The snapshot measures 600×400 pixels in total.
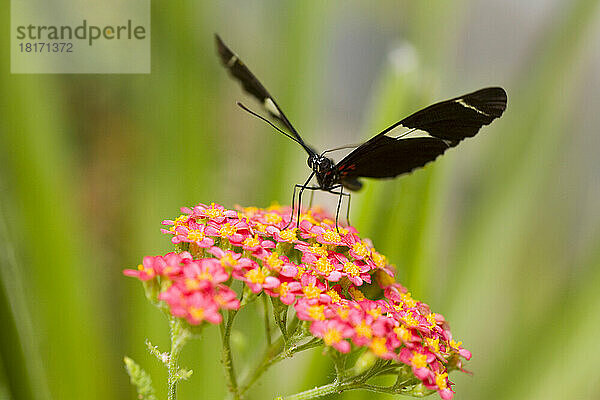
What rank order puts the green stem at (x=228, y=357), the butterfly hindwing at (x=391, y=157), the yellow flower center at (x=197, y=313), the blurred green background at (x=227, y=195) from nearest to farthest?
the yellow flower center at (x=197, y=313)
the green stem at (x=228, y=357)
the butterfly hindwing at (x=391, y=157)
the blurred green background at (x=227, y=195)

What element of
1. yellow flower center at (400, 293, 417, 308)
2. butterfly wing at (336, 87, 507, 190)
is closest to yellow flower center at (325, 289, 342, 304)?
yellow flower center at (400, 293, 417, 308)

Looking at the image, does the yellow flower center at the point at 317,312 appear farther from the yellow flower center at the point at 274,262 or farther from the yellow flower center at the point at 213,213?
the yellow flower center at the point at 213,213

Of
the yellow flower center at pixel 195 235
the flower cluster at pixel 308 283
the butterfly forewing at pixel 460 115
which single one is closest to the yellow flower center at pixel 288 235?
the flower cluster at pixel 308 283

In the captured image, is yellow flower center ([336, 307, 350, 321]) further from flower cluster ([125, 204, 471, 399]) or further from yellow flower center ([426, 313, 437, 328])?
yellow flower center ([426, 313, 437, 328])

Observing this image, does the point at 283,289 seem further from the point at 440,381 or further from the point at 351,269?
the point at 440,381

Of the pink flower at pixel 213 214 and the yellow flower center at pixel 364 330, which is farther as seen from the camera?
the pink flower at pixel 213 214

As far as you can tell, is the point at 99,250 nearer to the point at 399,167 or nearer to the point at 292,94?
the point at 292,94

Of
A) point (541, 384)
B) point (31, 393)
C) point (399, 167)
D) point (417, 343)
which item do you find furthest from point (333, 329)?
point (541, 384)

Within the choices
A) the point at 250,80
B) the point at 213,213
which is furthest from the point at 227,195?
the point at 213,213
